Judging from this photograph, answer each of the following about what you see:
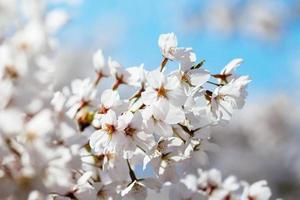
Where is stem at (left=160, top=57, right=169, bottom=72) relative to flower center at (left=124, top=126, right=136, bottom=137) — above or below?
above

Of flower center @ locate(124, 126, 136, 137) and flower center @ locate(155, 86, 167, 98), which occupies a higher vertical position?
flower center @ locate(155, 86, 167, 98)

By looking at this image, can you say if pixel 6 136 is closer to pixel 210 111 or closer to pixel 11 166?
pixel 11 166

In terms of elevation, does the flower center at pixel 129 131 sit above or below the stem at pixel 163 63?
below

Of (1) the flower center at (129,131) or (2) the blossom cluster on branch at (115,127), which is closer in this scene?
(2) the blossom cluster on branch at (115,127)

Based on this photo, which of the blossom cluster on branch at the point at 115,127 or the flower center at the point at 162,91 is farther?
the flower center at the point at 162,91

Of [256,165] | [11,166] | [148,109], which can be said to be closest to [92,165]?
[148,109]

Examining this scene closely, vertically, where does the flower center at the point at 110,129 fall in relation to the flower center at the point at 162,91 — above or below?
below

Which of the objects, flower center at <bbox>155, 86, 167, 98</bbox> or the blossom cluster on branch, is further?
flower center at <bbox>155, 86, 167, 98</bbox>

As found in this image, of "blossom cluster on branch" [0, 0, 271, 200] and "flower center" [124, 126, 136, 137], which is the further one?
Answer: "flower center" [124, 126, 136, 137]
